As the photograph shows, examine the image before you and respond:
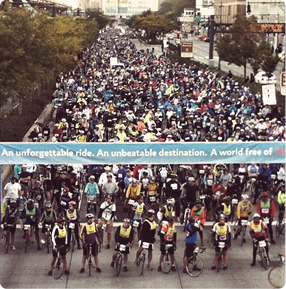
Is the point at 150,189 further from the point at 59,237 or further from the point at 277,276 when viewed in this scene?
the point at 277,276

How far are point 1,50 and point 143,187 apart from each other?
12.2 meters

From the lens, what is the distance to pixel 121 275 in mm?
12469

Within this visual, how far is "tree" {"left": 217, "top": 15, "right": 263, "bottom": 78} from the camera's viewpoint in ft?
148

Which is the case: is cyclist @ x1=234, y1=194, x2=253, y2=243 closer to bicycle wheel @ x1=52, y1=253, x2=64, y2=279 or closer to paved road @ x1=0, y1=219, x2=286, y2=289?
paved road @ x1=0, y1=219, x2=286, y2=289

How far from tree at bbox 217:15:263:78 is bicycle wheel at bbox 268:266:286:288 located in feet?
112

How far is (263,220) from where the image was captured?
1381cm

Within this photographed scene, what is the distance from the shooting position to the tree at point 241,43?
45094mm

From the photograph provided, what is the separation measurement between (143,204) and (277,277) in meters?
3.56

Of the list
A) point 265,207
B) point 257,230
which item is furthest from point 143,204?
point 265,207

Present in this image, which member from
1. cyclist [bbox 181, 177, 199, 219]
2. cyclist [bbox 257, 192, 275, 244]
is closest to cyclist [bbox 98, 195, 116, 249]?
cyclist [bbox 181, 177, 199, 219]

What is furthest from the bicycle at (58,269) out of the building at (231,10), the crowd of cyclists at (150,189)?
the building at (231,10)

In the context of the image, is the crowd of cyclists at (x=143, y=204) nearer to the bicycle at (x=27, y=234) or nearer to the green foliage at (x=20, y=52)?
the bicycle at (x=27, y=234)

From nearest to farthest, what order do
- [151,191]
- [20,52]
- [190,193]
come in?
[190,193] < [151,191] < [20,52]

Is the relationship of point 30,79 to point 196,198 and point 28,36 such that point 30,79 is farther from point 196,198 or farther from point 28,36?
point 196,198
